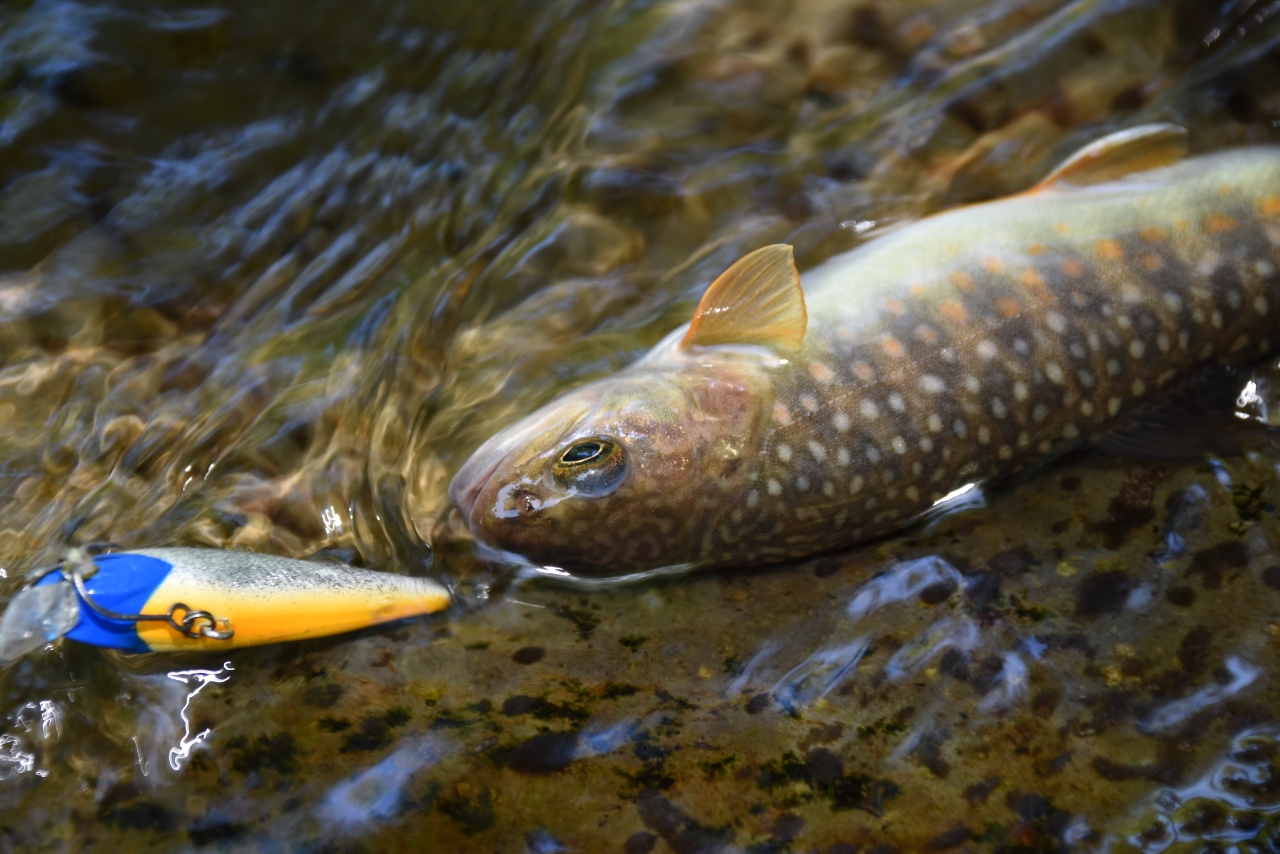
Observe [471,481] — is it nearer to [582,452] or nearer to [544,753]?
[582,452]

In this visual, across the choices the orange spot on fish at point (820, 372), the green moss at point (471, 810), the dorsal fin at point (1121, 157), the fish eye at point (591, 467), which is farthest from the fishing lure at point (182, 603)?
the dorsal fin at point (1121, 157)

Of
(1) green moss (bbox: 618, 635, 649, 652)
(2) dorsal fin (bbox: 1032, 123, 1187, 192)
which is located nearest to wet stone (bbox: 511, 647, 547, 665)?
(1) green moss (bbox: 618, 635, 649, 652)

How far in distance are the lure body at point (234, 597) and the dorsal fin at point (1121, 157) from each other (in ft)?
9.74

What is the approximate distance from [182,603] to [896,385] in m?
Answer: 2.45

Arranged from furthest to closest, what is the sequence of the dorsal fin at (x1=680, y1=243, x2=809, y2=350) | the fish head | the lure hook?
the dorsal fin at (x1=680, y1=243, x2=809, y2=350) → the fish head → the lure hook

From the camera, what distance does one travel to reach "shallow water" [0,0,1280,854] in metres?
2.95

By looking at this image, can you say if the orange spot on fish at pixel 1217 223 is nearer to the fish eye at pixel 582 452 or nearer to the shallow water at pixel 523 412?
the shallow water at pixel 523 412

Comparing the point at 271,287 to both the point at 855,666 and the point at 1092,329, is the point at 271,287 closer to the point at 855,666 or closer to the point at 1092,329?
the point at 855,666

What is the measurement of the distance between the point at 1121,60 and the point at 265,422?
4028 mm

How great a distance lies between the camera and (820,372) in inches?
127

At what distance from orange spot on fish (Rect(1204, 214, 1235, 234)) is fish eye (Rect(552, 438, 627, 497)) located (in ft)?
7.61

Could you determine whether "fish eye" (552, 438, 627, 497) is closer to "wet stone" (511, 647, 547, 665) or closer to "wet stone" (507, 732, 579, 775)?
"wet stone" (511, 647, 547, 665)

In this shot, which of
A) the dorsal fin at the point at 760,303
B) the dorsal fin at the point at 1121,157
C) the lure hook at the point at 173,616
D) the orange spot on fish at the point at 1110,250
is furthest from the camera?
the dorsal fin at the point at 1121,157

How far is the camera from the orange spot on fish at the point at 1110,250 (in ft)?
11.1
